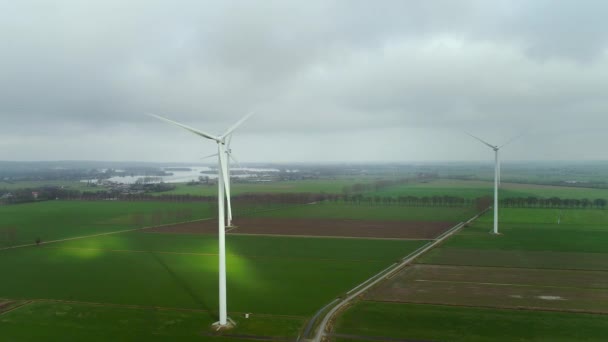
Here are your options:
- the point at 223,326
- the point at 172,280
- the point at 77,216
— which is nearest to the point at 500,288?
the point at 223,326

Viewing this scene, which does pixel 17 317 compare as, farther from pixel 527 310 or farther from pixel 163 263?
pixel 527 310

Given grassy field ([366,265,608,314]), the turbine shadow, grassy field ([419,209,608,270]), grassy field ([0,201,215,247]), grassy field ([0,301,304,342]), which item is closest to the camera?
grassy field ([0,301,304,342])

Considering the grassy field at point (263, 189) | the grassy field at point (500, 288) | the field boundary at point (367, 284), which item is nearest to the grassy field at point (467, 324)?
the field boundary at point (367, 284)

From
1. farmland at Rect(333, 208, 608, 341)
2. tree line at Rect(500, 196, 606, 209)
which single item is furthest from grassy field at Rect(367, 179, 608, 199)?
farmland at Rect(333, 208, 608, 341)

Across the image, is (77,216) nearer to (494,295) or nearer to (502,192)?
Result: (494,295)

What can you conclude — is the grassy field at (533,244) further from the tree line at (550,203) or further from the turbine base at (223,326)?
the turbine base at (223,326)

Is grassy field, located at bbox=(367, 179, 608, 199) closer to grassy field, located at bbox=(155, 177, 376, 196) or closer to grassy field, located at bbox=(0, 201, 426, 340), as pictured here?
grassy field, located at bbox=(155, 177, 376, 196)

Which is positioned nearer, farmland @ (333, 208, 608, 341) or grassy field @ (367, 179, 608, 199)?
farmland @ (333, 208, 608, 341)

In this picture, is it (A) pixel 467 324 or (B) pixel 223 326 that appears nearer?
(A) pixel 467 324
